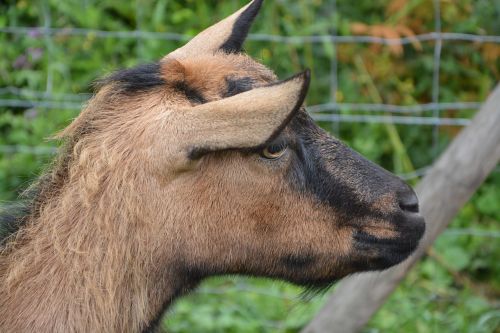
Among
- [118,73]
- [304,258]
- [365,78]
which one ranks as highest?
[118,73]

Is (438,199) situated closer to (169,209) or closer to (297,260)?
Result: (297,260)

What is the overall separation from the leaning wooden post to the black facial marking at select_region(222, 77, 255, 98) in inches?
59.9

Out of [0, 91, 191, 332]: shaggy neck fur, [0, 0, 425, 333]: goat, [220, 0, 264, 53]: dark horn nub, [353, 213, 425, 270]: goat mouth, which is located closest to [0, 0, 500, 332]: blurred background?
[220, 0, 264, 53]: dark horn nub

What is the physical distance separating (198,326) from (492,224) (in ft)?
7.92

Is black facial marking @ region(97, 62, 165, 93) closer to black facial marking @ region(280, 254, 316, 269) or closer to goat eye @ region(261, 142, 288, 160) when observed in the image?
goat eye @ region(261, 142, 288, 160)

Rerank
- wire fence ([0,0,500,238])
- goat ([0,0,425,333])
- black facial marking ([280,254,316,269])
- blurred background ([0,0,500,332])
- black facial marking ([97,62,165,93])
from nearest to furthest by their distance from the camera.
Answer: goat ([0,0,425,333]), black facial marking ([97,62,165,93]), black facial marking ([280,254,316,269]), wire fence ([0,0,500,238]), blurred background ([0,0,500,332])

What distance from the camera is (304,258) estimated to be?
361 centimetres

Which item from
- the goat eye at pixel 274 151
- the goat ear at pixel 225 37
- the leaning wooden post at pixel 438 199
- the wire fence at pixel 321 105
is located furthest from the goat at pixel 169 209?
the wire fence at pixel 321 105

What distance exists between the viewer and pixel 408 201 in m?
3.70

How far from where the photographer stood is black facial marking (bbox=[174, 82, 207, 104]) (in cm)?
345

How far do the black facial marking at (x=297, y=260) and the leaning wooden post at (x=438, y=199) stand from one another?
1.09 meters

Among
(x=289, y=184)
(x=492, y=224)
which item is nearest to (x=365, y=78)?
(x=492, y=224)

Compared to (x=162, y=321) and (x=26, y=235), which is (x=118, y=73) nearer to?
(x=26, y=235)

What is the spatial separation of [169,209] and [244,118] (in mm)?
513
